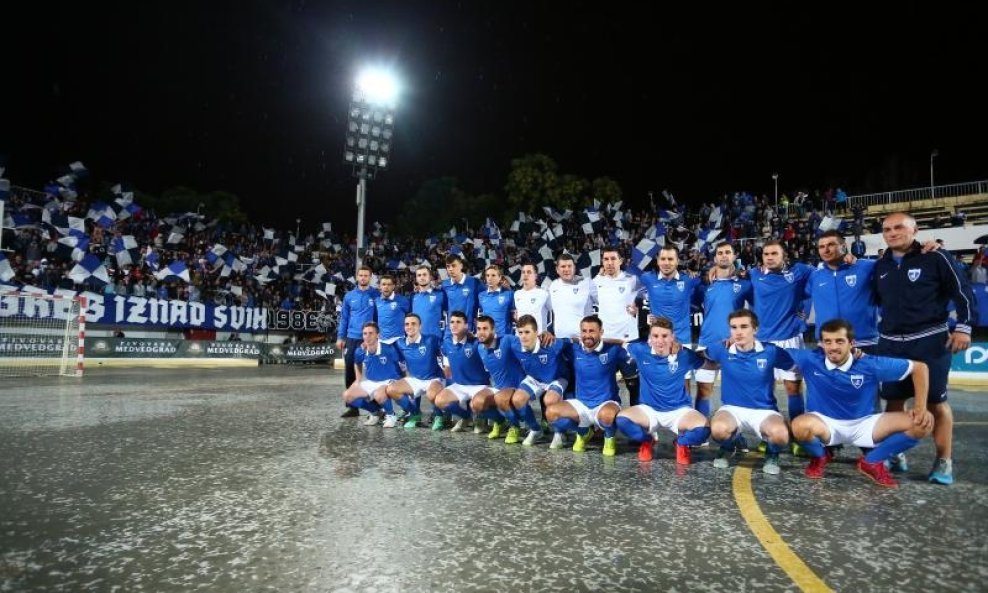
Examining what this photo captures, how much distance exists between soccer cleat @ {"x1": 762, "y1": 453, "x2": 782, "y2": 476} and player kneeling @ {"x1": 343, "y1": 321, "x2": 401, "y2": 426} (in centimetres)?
424

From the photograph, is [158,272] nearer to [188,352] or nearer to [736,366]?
[188,352]

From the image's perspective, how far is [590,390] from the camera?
6047 mm

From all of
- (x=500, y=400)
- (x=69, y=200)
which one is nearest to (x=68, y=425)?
(x=500, y=400)

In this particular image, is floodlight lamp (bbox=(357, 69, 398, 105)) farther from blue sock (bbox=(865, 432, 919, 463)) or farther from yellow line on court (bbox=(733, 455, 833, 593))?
blue sock (bbox=(865, 432, 919, 463))

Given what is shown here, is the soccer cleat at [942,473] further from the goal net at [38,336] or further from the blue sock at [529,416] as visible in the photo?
the goal net at [38,336]

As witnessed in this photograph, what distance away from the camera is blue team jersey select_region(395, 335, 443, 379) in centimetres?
754

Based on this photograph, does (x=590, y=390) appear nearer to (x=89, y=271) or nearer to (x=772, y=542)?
(x=772, y=542)

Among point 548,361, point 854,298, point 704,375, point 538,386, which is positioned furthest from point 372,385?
point 854,298

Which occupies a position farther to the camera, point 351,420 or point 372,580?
point 351,420

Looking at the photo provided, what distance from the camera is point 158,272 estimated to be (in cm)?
2173

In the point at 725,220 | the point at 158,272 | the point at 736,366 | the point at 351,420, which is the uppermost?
the point at 725,220

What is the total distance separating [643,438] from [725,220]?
2388 cm

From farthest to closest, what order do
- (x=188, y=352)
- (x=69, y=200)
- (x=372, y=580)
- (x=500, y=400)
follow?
(x=69, y=200)
(x=188, y=352)
(x=500, y=400)
(x=372, y=580)

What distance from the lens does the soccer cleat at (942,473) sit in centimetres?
445
